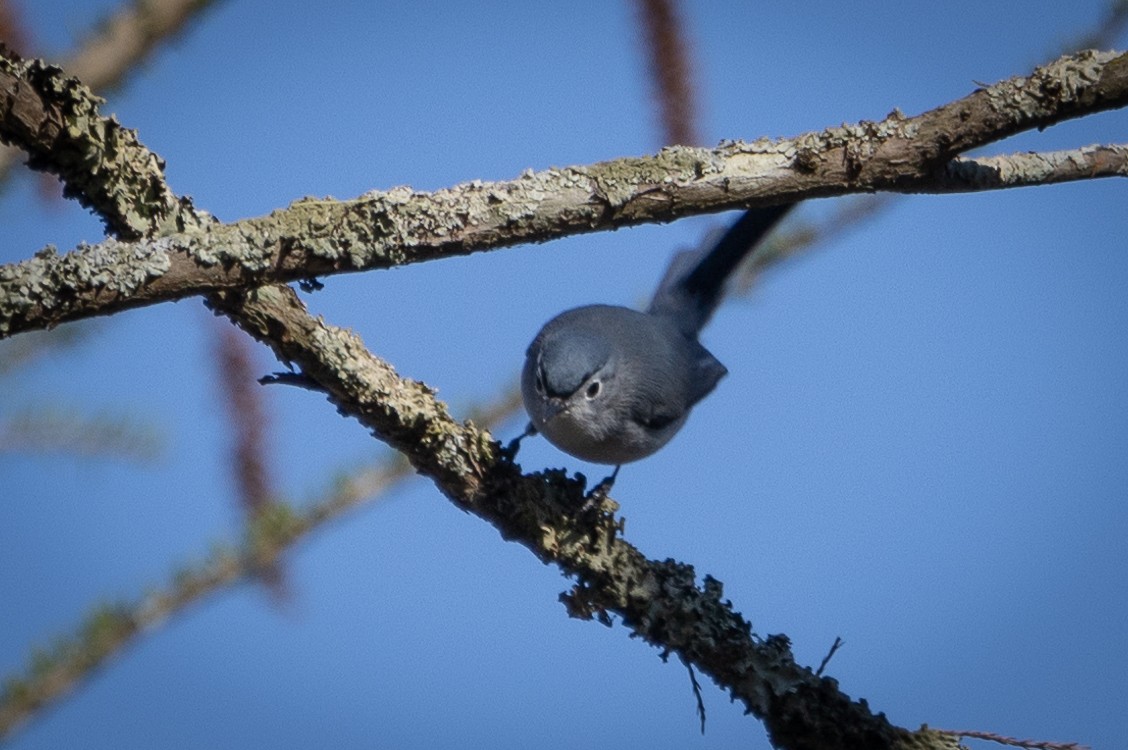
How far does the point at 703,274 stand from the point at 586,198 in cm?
206

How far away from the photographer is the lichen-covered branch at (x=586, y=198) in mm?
1983

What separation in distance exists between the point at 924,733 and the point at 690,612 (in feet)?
1.90

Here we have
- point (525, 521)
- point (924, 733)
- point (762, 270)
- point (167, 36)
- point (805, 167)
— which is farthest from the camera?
point (762, 270)

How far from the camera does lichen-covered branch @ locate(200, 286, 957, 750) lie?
2.36 meters

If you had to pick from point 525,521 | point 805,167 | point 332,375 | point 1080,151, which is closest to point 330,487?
point 332,375

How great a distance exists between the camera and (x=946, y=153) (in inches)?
85.4

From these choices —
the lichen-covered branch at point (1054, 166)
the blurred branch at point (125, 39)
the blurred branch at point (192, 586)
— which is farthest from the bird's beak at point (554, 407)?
the blurred branch at point (125, 39)

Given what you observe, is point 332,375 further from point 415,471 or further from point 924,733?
point 924,733

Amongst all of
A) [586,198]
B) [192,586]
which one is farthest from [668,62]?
[192,586]

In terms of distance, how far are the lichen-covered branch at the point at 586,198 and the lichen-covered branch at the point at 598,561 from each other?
0.28 meters

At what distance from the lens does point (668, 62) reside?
7.46 ft

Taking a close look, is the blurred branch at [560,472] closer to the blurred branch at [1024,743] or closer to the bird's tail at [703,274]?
the blurred branch at [1024,743]

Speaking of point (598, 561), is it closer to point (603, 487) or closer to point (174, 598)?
point (603, 487)

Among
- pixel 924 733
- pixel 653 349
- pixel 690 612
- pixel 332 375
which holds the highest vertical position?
pixel 653 349
